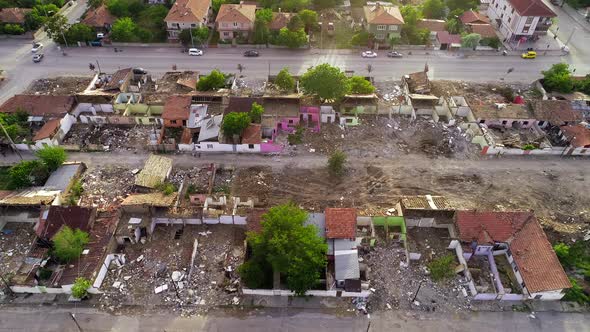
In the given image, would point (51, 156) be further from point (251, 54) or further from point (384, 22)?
point (384, 22)

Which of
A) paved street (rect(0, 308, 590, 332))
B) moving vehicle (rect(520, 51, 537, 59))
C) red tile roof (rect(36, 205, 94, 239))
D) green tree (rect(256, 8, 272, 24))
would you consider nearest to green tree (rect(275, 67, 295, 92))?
green tree (rect(256, 8, 272, 24))

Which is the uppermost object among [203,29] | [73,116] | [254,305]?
[203,29]

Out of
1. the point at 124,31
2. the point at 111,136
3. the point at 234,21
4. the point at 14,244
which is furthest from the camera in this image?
the point at 234,21

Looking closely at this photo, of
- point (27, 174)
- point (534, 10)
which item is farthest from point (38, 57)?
point (534, 10)

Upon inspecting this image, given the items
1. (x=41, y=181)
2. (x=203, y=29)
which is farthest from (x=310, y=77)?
(x=41, y=181)

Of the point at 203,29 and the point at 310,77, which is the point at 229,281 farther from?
the point at 203,29

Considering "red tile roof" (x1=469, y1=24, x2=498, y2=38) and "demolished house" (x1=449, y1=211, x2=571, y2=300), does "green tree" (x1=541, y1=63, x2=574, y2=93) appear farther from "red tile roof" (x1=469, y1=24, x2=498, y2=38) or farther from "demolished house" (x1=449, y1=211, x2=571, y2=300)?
"demolished house" (x1=449, y1=211, x2=571, y2=300)
